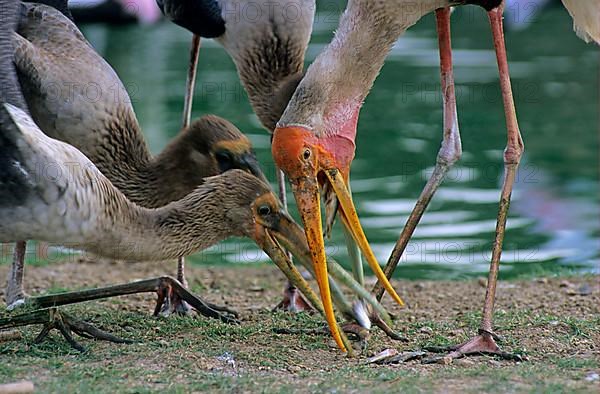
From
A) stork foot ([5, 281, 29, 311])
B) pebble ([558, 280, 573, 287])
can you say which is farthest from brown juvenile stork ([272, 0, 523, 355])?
stork foot ([5, 281, 29, 311])

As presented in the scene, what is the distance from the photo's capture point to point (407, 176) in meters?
11.2

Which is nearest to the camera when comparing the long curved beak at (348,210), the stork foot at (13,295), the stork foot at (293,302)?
the long curved beak at (348,210)

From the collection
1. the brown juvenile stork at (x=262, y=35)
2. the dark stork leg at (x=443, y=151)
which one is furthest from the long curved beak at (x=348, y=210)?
the brown juvenile stork at (x=262, y=35)

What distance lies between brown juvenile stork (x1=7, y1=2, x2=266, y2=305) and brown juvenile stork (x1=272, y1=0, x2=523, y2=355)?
35.3 inches

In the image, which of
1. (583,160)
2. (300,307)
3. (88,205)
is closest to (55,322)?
(88,205)

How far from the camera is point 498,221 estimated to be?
5.73 meters

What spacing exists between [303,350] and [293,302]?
5.04 ft

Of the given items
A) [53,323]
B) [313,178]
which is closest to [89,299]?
[53,323]

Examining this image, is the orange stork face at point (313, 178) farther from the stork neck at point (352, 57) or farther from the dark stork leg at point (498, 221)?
the dark stork leg at point (498, 221)

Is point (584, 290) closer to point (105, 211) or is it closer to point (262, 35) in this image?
point (262, 35)

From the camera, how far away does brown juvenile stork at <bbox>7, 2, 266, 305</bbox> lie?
6355mm

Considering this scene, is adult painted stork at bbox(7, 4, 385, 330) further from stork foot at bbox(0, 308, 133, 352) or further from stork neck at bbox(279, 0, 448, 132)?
stork foot at bbox(0, 308, 133, 352)

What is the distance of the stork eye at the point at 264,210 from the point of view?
229 inches

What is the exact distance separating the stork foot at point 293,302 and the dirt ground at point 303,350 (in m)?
0.11
